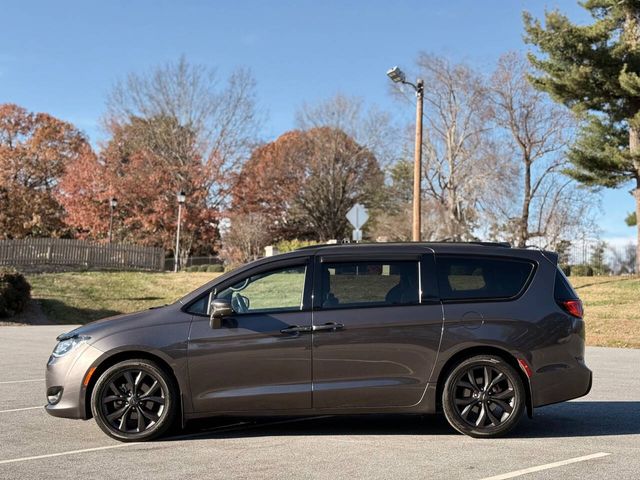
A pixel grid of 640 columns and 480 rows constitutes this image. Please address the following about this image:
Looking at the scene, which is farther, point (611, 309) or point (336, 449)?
point (611, 309)

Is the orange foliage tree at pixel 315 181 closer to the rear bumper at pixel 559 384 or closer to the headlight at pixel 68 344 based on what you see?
the headlight at pixel 68 344

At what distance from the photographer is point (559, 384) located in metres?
6.49

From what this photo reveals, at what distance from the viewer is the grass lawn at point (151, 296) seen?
1942 cm

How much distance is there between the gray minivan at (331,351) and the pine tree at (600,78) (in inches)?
836

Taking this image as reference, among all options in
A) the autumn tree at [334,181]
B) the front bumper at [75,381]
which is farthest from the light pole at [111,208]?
the front bumper at [75,381]

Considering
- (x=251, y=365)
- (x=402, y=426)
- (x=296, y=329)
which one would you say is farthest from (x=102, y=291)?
(x=296, y=329)

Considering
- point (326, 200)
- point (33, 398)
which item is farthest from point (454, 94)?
point (33, 398)

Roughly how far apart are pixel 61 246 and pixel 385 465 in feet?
115

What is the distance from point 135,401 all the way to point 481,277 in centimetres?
335

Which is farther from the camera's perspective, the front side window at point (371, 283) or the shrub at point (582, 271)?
the shrub at point (582, 271)

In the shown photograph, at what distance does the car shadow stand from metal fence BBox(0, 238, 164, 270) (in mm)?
31055

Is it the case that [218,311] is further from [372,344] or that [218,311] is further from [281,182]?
[281,182]

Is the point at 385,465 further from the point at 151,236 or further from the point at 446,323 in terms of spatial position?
the point at 151,236

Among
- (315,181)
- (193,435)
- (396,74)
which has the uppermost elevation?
(315,181)
